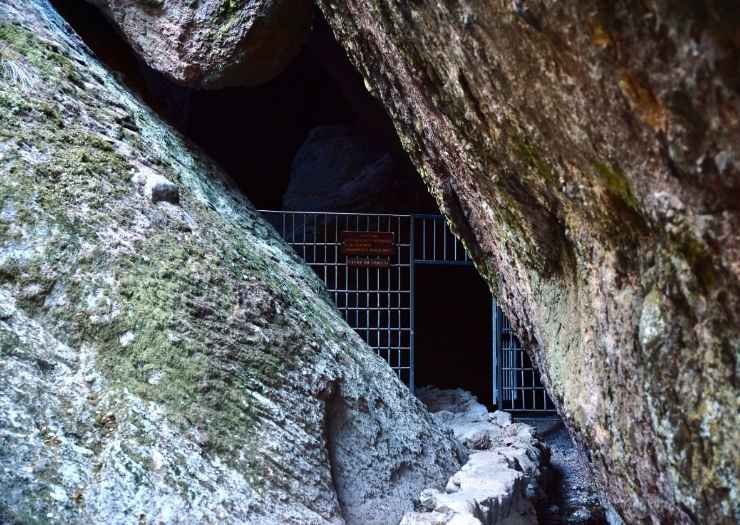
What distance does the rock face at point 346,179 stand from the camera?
6.12m

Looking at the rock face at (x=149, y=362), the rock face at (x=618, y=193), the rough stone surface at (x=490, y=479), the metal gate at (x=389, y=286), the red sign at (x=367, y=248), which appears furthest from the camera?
the red sign at (x=367, y=248)

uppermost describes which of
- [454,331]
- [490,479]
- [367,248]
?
[367,248]

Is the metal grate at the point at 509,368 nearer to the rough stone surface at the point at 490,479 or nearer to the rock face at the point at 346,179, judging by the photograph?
the rough stone surface at the point at 490,479

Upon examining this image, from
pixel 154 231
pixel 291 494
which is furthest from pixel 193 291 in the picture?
pixel 291 494

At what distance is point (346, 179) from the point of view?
6238mm

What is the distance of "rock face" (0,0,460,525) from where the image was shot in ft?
7.35

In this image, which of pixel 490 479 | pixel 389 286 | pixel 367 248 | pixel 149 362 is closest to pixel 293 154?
pixel 367 248

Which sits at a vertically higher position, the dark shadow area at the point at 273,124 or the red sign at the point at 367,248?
the dark shadow area at the point at 273,124

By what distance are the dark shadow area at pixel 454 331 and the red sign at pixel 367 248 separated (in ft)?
7.12

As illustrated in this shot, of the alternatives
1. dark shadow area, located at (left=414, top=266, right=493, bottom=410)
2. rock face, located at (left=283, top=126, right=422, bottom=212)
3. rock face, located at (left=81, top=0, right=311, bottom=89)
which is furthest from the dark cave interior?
rock face, located at (left=81, top=0, right=311, bottom=89)

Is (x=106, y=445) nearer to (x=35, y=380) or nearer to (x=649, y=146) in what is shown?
(x=35, y=380)

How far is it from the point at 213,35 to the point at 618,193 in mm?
2899

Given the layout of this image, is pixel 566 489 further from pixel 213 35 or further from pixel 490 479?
pixel 213 35

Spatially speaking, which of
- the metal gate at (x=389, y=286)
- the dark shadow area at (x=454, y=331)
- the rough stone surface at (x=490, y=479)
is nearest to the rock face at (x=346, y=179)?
the metal gate at (x=389, y=286)
